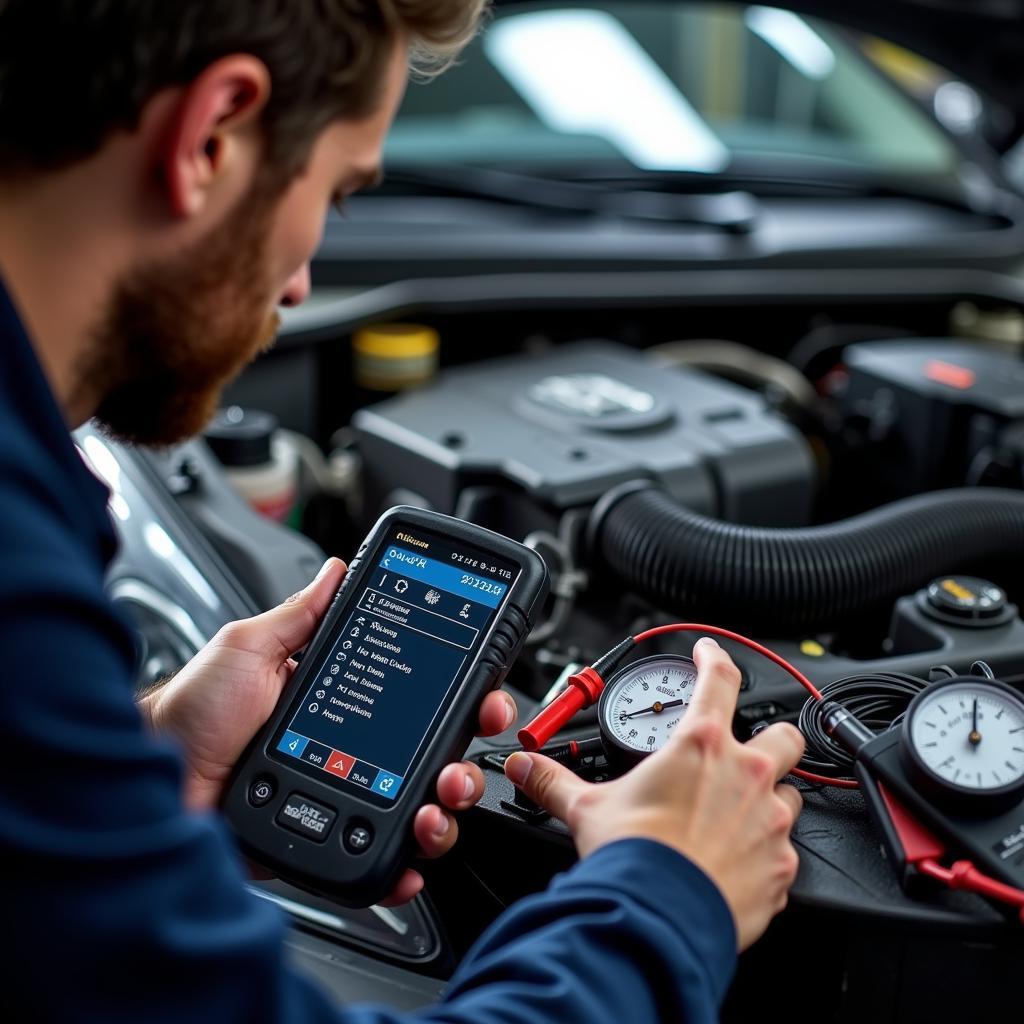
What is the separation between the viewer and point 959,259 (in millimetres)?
1748

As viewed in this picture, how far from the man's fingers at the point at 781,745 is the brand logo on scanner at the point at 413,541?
0.27 meters

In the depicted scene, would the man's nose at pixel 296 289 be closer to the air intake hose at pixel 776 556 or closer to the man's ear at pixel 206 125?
the man's ear at pixel 206 125

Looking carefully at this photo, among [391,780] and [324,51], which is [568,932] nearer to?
[391,780]

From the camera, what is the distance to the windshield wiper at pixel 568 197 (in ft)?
5.72

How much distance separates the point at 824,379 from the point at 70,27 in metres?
1.25

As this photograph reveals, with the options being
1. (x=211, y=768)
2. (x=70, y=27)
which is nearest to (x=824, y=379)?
(x=211, y=768)

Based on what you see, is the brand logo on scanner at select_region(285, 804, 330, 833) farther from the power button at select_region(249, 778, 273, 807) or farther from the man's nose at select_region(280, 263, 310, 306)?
the man's nose at select_region(280, 263, 310, 306)

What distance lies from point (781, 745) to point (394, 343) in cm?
85

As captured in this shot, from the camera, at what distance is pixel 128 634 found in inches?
23.0

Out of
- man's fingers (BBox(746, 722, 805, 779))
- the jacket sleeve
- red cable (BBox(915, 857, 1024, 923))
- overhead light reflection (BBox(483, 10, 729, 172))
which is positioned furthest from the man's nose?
overhead light reflection (BBox(483, 10, 729, 172))

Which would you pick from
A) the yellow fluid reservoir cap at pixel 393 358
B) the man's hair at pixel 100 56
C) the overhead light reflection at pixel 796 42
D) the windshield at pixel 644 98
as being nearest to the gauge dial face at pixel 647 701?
the man's hair at pixel 100 56

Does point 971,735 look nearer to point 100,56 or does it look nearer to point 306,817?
point 306,817

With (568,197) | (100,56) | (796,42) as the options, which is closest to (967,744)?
(100,56)

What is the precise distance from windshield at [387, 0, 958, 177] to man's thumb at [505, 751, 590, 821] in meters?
1.19
